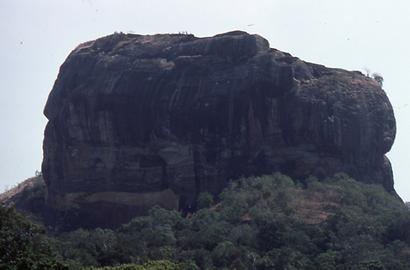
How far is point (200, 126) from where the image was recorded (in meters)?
55.7

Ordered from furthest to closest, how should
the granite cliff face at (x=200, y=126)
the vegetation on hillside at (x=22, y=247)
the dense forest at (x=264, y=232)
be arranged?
the granite cliff face at (x=200, y=126), the dense forest at (x=264, y=232), the vegetation on hillside at (x=22, y=247)

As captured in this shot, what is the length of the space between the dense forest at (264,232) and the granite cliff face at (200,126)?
2.34m

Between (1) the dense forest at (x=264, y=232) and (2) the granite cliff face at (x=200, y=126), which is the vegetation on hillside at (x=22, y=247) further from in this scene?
(2) the granite cliff face at (x=200, y=126)

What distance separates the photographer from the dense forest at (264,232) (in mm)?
39219

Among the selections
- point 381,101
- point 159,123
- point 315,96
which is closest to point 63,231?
point 159,123

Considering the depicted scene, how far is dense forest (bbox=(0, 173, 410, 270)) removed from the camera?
39219 millimetres

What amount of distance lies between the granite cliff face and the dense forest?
234 centimetres

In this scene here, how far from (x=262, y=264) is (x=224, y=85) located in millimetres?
17618

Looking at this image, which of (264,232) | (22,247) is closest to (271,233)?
(264,232)

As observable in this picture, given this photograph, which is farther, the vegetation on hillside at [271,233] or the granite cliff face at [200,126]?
the granite cliff face at [200,126]

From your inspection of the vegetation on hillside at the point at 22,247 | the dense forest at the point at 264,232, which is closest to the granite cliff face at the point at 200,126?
the dense forest at the point at 264,232

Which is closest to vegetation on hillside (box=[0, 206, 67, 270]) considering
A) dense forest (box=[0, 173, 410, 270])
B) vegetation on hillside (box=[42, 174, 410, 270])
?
dense forest (box=[0, 173, 410, 270])

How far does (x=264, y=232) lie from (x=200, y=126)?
12508 mm

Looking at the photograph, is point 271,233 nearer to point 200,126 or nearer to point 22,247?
point 200,126
